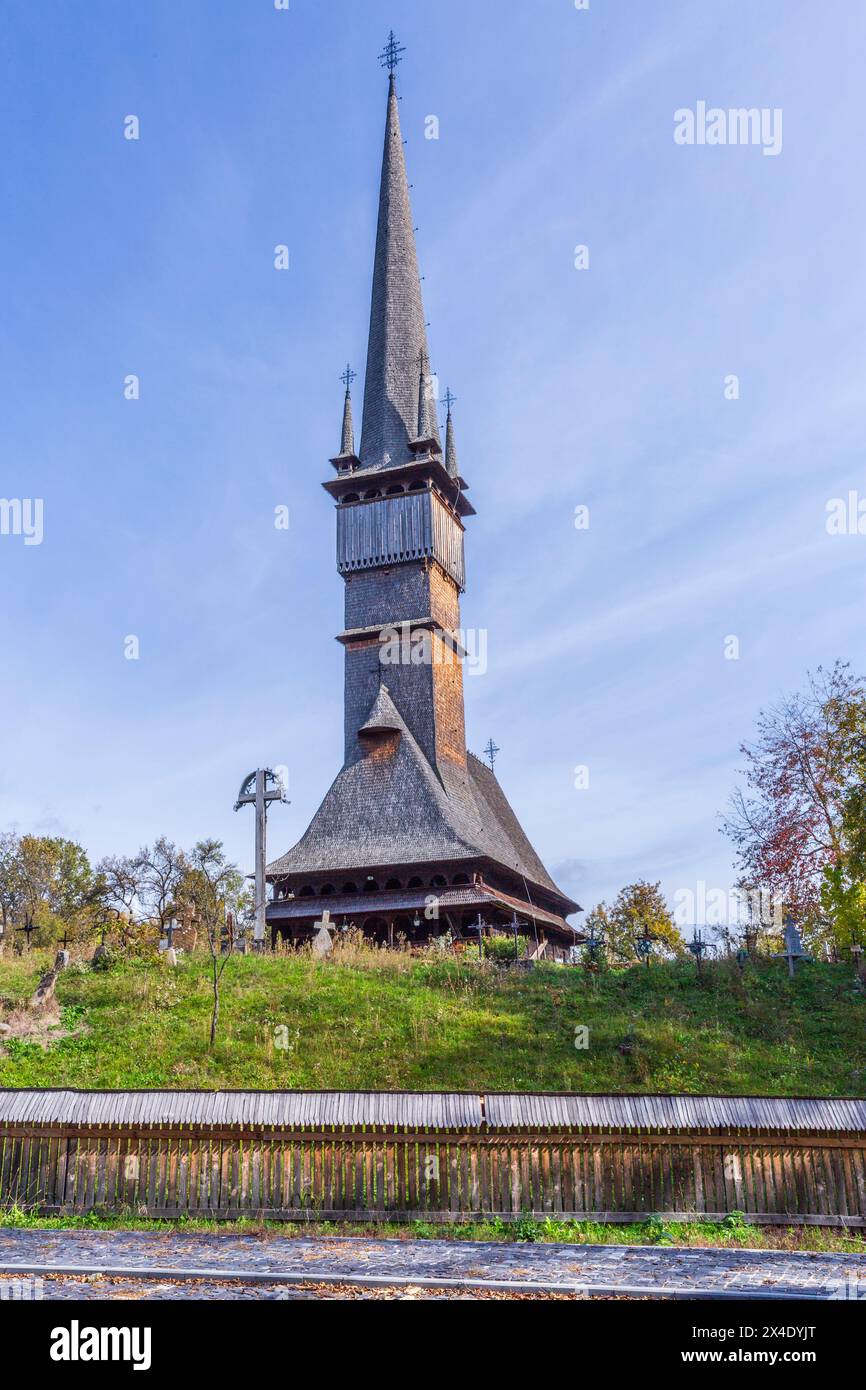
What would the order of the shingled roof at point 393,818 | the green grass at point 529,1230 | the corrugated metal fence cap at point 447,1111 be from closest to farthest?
the green grass at point 529,1230
the corrugated metal fence cap at point 447,1111
the shingled roof at point 393,818

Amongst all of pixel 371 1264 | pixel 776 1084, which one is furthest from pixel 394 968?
pixel 371 1264

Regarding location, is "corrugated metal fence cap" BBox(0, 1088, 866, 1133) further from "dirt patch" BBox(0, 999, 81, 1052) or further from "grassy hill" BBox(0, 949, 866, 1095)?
"dirt patch" BBox(0, 999, 81, 1052)

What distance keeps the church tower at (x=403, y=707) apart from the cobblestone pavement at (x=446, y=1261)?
995 inches

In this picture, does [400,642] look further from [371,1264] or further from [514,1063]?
[371,1264]

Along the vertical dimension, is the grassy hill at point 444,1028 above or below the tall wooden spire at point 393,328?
below

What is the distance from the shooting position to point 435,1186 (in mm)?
13797

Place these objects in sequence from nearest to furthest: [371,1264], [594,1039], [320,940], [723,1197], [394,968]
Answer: [371,1264] < [723,1197] < [594,1039] < [394,968] < [320,940]

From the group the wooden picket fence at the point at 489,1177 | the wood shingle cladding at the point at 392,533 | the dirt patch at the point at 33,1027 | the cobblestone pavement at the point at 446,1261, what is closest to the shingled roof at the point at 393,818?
the wood shingle cladding at the point at 392,533

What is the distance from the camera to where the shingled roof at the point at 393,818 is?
3972cm

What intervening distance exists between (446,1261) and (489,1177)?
4015mm

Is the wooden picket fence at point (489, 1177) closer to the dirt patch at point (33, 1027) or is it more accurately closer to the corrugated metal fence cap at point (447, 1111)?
the corrugated metal fence cap at point (447, 1111)

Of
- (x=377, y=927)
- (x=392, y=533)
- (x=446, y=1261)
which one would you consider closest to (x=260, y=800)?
(x=377, y=927)

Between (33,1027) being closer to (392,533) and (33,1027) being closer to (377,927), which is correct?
(377,927)

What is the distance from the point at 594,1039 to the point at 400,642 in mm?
25878
